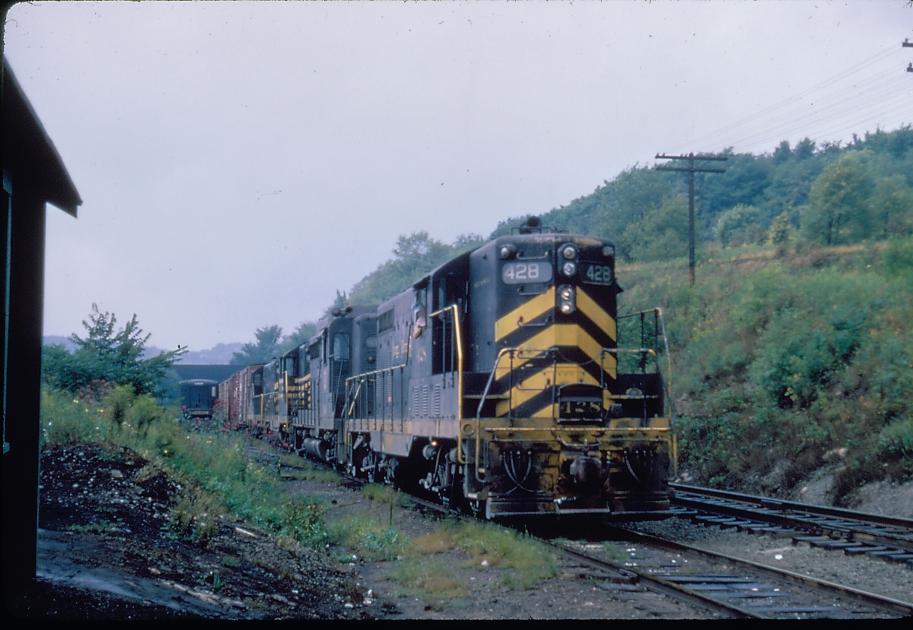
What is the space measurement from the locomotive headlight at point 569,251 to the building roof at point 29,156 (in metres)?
6.14

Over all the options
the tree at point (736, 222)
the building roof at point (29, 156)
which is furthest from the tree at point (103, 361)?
the tree at point (736, 222)

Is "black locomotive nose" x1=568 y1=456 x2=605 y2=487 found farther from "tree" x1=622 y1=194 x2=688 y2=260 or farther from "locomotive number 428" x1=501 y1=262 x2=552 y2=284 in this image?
"tree" x1=622 y1=194 x2=688 y2=260

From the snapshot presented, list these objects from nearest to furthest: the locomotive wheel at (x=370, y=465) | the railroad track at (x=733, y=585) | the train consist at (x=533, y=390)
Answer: the railroad track at (x=733, y=585) → the train consist at (x=533, y=390) → the locomotive wheel at (x=370, y=465)

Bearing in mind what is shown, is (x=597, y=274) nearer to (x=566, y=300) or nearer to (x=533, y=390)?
(x=566, y=300)

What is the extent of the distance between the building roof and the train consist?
5292mm

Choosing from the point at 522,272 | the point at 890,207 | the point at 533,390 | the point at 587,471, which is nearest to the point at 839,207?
the point at 890,207

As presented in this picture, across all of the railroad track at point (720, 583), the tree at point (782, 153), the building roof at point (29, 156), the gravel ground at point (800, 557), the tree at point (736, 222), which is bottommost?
the gravel ground at point (800, 557)

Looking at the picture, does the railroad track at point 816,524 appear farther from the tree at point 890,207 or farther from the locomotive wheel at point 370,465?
the tree at point 890,207

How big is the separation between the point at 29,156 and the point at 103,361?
15586 millimetres

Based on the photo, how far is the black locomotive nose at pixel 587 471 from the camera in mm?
9984

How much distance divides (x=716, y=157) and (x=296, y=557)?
2799 cm

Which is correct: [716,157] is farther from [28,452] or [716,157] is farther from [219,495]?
[28,452]

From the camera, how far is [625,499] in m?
10.3

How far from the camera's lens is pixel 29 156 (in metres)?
5.73
